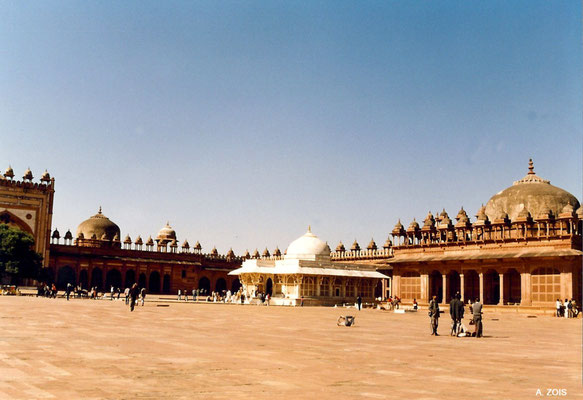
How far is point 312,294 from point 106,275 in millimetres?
28904

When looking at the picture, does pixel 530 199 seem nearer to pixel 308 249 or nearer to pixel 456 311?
pixel 308 249

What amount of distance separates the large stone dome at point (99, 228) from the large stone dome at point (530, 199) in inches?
1714

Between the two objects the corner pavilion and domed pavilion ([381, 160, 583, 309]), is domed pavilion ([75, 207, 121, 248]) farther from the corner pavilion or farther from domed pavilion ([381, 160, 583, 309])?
domed pavilion ([381, 160, 583, 309])

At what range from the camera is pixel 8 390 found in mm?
6613

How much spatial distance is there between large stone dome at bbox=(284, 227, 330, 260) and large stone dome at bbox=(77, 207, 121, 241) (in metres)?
29.1

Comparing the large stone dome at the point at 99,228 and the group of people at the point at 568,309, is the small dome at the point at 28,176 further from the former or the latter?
the group of people at the point at 568,309

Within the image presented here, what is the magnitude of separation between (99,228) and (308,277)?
34973 mm

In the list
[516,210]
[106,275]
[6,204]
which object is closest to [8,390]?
[516,210]

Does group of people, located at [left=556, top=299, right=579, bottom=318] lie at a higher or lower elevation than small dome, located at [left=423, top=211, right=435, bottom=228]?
lower

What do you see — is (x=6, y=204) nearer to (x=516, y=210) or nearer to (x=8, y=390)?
(x=516, y=210)

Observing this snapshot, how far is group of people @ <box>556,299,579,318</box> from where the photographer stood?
121ft

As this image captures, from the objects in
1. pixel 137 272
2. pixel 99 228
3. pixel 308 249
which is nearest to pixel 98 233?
pixel 99 228

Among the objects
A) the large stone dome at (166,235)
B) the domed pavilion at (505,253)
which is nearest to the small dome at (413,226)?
the domed pavilion at (505,253)

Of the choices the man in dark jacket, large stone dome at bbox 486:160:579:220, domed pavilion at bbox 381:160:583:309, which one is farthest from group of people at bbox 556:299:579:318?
the man in dark jacket
